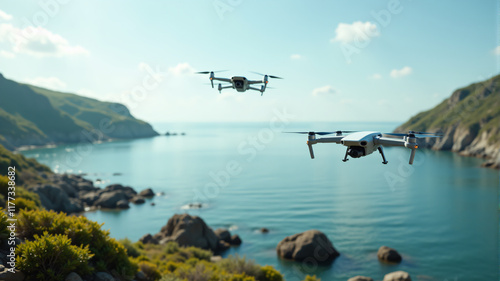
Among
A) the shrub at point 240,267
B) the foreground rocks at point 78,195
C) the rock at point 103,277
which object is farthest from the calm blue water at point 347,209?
the rock at point 103,277

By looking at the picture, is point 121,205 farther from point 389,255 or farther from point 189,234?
point 389,255

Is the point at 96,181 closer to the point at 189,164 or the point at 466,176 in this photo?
the point at 189,164

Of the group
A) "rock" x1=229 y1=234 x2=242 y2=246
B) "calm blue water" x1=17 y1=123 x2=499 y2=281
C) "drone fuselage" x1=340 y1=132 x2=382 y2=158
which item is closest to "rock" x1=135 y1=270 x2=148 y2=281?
"drone fuselage" x1=340 y1=132 x2=382 y2=158

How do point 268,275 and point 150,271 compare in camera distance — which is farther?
point 268,275

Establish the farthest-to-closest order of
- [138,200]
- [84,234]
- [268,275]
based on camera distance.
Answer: [138,200]
[268,275]
[84,234]

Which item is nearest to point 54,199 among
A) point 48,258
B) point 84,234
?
point 84,234

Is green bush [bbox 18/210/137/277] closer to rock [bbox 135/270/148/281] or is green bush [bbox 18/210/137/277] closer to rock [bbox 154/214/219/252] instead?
rock [bbox 135/270/148/281]
